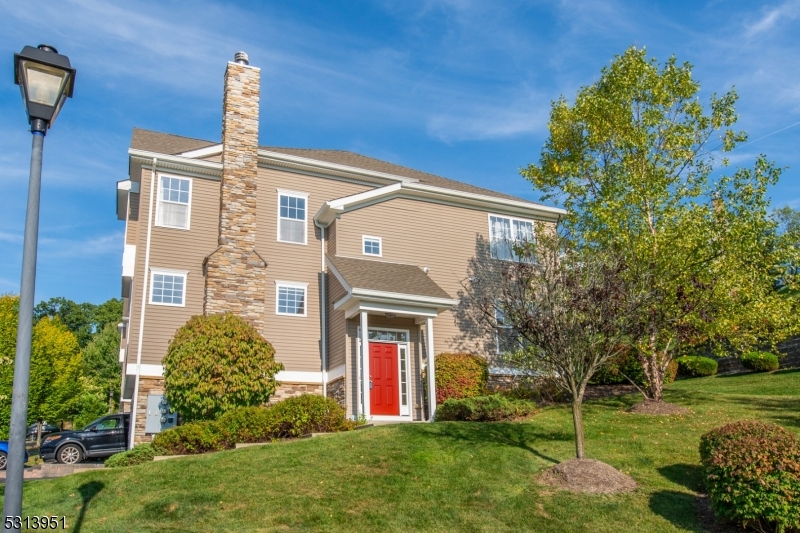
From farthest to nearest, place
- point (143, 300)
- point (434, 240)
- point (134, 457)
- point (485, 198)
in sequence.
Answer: point (485, 198) → point (434, 240) → point (143, 300) → point (134, 457)

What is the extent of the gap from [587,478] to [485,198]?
44.7 feet

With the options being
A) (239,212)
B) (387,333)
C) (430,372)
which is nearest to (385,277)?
(387,333)

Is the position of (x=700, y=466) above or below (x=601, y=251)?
below

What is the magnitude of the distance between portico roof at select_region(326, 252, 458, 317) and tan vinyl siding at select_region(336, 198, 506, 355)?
1.19 meters

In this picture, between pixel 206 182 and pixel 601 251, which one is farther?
pixel 206 182

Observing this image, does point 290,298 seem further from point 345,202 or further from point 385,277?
point 345,202

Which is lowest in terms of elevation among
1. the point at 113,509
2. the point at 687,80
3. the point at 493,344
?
the point at 113,509

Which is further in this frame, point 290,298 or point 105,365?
point 105,365

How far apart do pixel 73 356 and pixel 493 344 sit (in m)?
32.7

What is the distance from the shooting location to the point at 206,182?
21203 mm

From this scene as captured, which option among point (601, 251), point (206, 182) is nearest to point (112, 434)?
point (206, 182)

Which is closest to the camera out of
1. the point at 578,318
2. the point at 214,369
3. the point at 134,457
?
the point at 578,318

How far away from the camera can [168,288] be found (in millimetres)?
19875

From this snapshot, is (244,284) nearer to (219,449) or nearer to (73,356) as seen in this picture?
(219,449)
